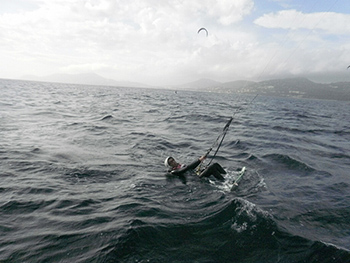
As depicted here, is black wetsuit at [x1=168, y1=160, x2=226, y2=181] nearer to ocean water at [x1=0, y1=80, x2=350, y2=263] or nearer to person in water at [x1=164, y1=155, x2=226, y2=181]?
person in water at [x1=164, y1=155, x2=226, y2=181]

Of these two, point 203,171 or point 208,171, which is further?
point 203,171

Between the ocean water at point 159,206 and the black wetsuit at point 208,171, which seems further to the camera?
the black wetsuit at point 208,171

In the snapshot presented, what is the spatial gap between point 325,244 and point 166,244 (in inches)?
186

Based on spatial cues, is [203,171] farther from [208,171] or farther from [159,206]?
[159,206]

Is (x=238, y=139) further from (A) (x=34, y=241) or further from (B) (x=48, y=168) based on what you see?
(A) (x=34, y=241)

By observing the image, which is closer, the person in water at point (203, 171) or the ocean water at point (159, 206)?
the ocean water at point (159, 206)

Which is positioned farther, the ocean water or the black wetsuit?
the black wetsuit

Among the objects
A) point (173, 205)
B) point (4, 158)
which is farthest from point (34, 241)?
point (4, 158)

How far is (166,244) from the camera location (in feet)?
22.0

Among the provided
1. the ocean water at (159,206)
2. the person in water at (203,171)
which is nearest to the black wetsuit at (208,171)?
the person in water at (203,171)

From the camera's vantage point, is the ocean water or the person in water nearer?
the ocean water

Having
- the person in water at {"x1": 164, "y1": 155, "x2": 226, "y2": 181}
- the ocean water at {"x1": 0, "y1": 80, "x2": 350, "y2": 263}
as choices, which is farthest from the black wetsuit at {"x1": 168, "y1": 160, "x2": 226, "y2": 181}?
the ocean water at {"x1": 0, "y1": 80, "x2": 350, "y2": 263}

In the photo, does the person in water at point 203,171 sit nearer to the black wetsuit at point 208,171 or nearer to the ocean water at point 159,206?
the black wetsuit at point 208,171

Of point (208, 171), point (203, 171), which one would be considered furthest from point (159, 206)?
point (203, 171)
